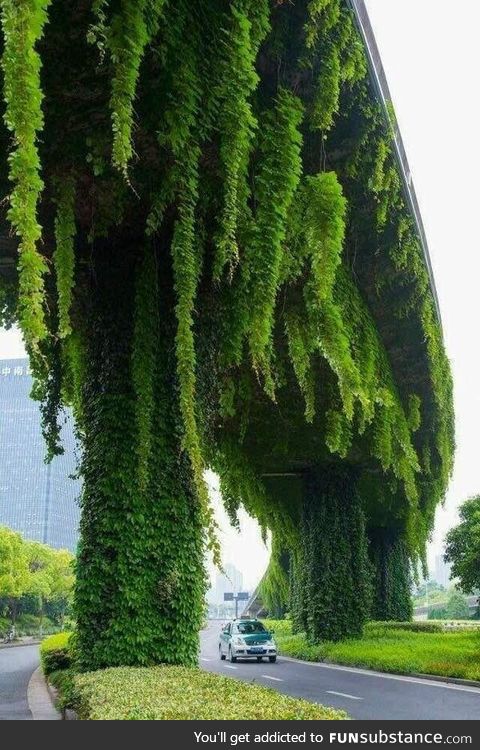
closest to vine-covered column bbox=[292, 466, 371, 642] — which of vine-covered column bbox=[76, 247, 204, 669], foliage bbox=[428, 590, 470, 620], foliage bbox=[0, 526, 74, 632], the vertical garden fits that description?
the vertical garden

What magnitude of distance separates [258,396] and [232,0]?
32.3ft

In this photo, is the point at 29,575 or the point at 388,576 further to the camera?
the point at 29,575

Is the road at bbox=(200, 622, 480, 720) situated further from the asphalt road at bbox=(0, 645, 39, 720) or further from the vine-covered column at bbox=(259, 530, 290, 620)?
the vine-covered column at bbox=(259, 530, 290, 620)

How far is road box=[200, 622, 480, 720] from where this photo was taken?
9570mm

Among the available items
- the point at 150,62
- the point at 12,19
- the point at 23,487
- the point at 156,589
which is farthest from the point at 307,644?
the point at 23,487

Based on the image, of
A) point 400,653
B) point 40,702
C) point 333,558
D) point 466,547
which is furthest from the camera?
point 466,547

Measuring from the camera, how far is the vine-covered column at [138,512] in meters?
7.25

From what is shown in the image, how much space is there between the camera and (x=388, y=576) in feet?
112

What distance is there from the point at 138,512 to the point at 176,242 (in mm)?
2991

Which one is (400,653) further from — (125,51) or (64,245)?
(125,51)

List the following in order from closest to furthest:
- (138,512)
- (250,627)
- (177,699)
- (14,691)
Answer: (177,699)
(138,512)
(14,691)
(250,627)

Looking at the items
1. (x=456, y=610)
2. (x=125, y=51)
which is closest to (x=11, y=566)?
(x=125, y=51)

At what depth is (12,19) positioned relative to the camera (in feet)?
11.7

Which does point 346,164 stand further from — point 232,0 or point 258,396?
point 258,396
